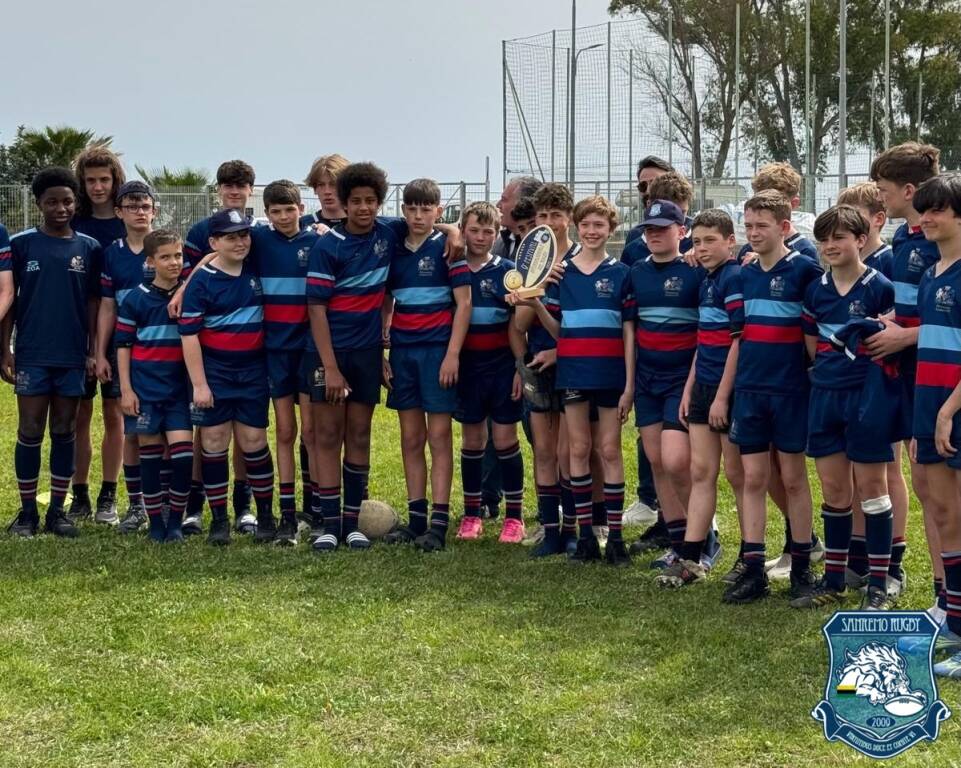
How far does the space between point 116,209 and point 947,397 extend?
16.2ft

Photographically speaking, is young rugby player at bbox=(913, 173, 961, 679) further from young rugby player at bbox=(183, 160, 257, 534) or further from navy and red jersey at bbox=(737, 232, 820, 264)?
young rugby player at bbox=(183, 160, 257, 534)

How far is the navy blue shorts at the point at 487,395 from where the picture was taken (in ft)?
23.8

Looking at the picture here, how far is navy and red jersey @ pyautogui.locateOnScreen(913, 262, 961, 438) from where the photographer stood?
4.89 meters

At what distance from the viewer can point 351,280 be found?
693 cm

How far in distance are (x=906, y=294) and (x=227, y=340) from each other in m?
3.59

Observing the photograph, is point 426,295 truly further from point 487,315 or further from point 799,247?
point 799,247

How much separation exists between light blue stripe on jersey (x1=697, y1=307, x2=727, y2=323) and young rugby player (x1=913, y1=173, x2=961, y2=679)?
3.90 feet

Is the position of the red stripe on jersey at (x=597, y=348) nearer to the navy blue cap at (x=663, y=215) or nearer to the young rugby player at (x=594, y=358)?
the young rugby player at (x=594, y=358)

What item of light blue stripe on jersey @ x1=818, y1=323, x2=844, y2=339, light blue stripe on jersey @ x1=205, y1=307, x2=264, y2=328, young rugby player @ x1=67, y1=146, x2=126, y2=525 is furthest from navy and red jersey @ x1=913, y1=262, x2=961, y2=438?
young rugby player @ x1=67, y1=146, x2=126, y2=525

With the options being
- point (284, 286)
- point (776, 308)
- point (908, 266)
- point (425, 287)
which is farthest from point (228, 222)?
point (908, 266)

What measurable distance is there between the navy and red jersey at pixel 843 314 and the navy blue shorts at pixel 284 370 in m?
2.92

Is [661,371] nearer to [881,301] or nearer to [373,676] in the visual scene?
[881,301]

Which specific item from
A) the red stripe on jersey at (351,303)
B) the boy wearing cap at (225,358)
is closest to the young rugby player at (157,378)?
the boy wearing cap at (225,358)

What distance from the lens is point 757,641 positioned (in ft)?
17.1
